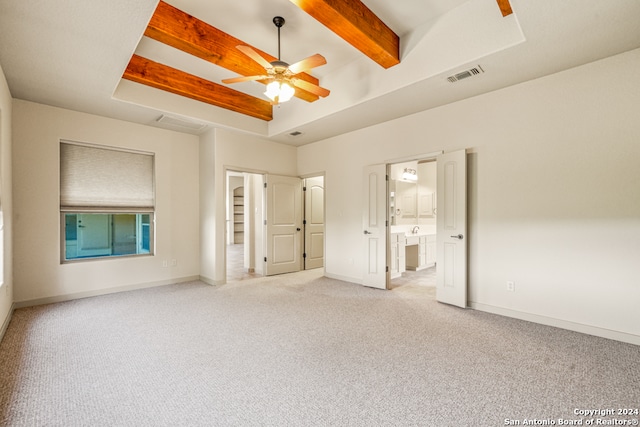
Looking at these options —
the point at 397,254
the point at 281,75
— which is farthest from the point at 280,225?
the point at 281,75

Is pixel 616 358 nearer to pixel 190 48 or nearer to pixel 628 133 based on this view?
pixel 628 133

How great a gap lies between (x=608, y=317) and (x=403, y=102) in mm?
3294

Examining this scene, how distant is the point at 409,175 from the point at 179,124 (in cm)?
503

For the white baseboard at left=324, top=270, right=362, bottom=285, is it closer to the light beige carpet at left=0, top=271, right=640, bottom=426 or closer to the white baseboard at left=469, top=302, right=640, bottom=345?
the light beige carpet at left=0, top=271, right=640, bottom=426

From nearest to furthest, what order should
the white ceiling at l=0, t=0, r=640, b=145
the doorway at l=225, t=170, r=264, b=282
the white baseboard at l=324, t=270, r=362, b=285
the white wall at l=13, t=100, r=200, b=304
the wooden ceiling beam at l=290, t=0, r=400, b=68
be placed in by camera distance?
the white ceiling at l=0, t=0, r=640, b=145 → the wooden ceiling beam at l=290, t=0, r=400, b=68 → the white wall at l=13, t=100, r=200, b=304 → the white baseboard at l=324, t=270, r=362, b=285 → the doorway at l=225, t=170, r=264, b=282

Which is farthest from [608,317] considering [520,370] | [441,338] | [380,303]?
[380,303]

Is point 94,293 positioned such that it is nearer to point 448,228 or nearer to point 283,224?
point 283,224

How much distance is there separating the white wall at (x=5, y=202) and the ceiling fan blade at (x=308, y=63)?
308cm

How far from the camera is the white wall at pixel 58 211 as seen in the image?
4.04 m

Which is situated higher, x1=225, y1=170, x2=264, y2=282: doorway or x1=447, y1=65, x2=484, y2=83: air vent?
x1=447, y1=65, x2=484, y2=83: air vent

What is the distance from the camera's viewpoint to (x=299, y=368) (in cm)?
241

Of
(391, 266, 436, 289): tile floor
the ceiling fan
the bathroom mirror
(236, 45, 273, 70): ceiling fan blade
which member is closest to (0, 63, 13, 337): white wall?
the ceiling fan

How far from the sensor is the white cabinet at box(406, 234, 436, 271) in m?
6.58

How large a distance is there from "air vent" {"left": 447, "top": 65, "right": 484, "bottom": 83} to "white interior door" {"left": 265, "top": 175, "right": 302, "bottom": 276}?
12.4ft
